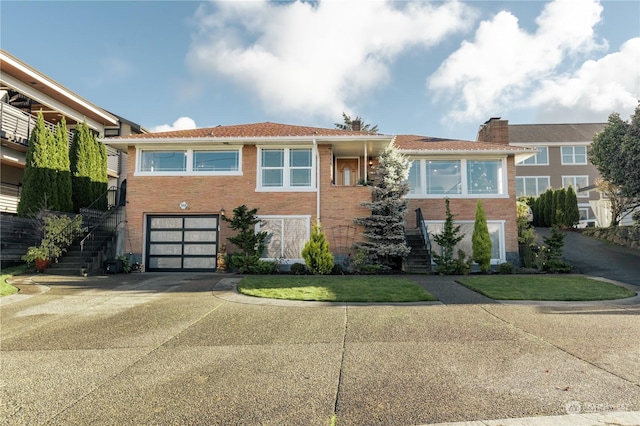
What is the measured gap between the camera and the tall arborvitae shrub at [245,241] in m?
13.3

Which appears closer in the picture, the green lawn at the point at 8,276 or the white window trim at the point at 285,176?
the green lawn at the point at 8,276

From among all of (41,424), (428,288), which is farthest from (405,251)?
(41,424)

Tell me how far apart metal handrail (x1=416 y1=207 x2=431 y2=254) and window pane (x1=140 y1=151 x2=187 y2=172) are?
32.6 feet

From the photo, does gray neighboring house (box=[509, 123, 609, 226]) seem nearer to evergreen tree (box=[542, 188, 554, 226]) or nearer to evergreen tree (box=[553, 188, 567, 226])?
evergreen tree (box=[542, 188, 554, 226])

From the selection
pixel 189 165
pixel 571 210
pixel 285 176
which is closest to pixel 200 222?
pixel 189 165

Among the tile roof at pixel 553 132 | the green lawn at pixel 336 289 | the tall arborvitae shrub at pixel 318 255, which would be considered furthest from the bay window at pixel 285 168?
the tile roof at pixel 553 132

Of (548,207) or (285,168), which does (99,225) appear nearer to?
(285,168)

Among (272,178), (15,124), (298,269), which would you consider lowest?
(298,269)

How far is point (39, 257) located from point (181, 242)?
15.7 feet

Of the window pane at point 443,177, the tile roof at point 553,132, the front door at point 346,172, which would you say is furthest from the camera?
the tile roof at point 553,132

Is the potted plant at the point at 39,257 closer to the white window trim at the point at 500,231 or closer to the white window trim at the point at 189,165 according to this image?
the white window trim at the point at 189,165

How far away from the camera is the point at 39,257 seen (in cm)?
1312

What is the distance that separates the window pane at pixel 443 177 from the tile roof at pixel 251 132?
141 inches

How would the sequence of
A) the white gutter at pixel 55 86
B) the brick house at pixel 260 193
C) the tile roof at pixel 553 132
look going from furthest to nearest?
the tile roof at pixel 553 132 < the white gutter at pixel 55 86 < the brick house at pixel 260 193
